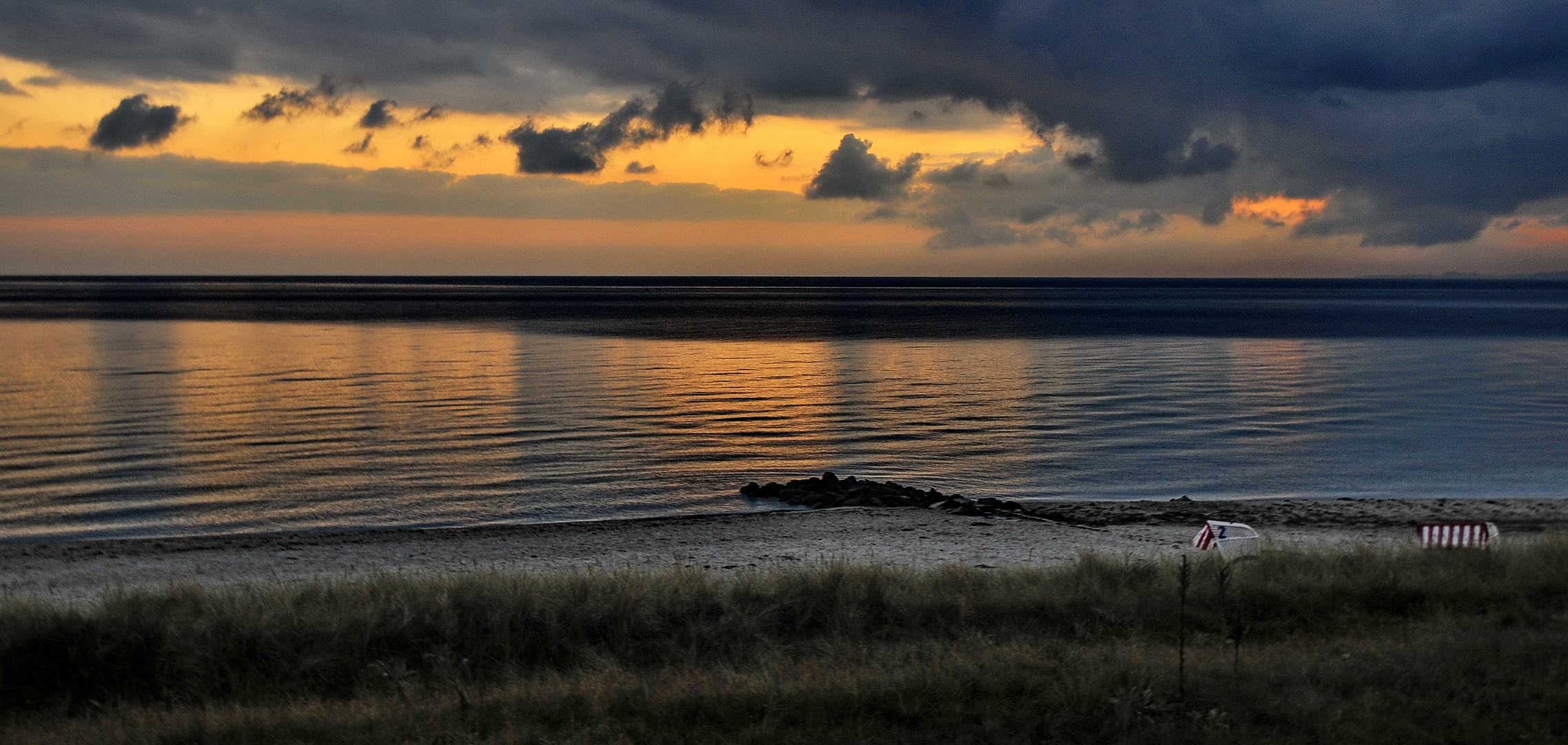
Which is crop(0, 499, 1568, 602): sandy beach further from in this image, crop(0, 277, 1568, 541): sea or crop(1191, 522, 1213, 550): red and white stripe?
crop(0, 277, 1568, 541): sea

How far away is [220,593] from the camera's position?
12.6 metres

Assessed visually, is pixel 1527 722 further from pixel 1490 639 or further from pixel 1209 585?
pixel 1209 585

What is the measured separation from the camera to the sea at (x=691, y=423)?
992 inches

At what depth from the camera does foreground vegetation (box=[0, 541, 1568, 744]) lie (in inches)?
307

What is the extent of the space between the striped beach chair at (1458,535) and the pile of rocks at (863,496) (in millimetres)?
8725

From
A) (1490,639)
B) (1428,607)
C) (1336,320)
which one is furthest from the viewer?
(1336,320)

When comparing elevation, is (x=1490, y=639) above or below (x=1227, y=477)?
above

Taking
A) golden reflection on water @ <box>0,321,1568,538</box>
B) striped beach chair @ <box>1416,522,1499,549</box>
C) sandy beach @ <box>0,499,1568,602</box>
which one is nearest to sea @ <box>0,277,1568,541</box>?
golden reflection on water @ <box>0,321,1568,538</box>

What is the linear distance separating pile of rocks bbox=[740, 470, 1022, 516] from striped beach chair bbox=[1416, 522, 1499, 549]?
8.72m

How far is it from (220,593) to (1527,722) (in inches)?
543

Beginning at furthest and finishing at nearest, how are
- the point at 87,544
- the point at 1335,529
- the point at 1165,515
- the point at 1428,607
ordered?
the point at 1165,515 → the point at 1335,529 → the point at 87,544 → the point at 1428,607

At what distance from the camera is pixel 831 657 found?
9.79 metres

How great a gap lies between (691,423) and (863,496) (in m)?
14.5

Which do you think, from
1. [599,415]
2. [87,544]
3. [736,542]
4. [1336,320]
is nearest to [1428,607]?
[736,542]
